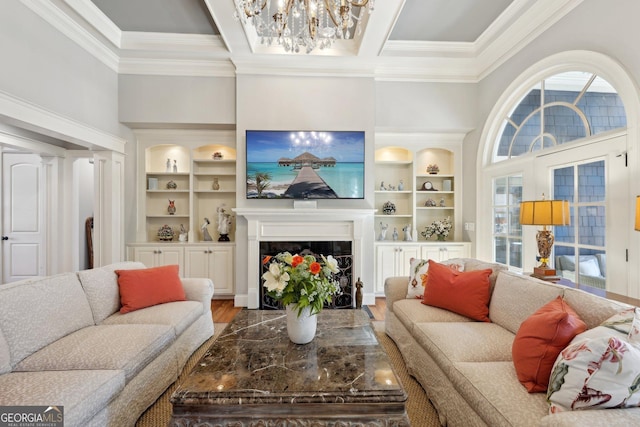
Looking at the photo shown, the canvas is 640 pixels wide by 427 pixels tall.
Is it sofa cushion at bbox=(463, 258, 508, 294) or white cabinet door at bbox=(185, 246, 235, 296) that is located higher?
sofa cushion at bbox=(463, 258, 508, 294)

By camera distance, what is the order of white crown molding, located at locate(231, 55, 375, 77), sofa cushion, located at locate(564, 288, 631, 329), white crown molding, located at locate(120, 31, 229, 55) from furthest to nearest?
white crown molding, located at locate(231, 55, 375, 77)
white crown molding, located at locate(120, 31, 229, 55)
sofa cushion, located at locate(564, 288, 631, 329)

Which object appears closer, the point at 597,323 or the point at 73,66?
the point at 597,323

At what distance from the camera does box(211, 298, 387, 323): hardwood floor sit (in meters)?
3.53

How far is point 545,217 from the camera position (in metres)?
2.40

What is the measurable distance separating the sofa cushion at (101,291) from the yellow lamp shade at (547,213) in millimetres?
3414

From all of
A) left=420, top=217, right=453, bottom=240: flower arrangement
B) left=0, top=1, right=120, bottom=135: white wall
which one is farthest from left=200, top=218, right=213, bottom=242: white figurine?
left=420, top=217, right=453, bottom=240: flower arrangement

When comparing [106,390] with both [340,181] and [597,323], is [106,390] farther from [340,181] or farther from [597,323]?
[340,181]

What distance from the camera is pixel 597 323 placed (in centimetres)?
143

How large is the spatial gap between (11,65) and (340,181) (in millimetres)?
3208

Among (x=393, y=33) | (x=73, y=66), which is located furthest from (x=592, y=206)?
(x=73, y=66)

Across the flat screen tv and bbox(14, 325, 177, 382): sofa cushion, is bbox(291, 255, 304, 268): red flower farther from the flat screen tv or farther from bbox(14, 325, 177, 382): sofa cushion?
the flat screen tv

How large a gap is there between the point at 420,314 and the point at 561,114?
7.65 ft

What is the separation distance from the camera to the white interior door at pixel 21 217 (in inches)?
181

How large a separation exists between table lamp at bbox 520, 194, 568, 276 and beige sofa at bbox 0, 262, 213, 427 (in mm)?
2891
